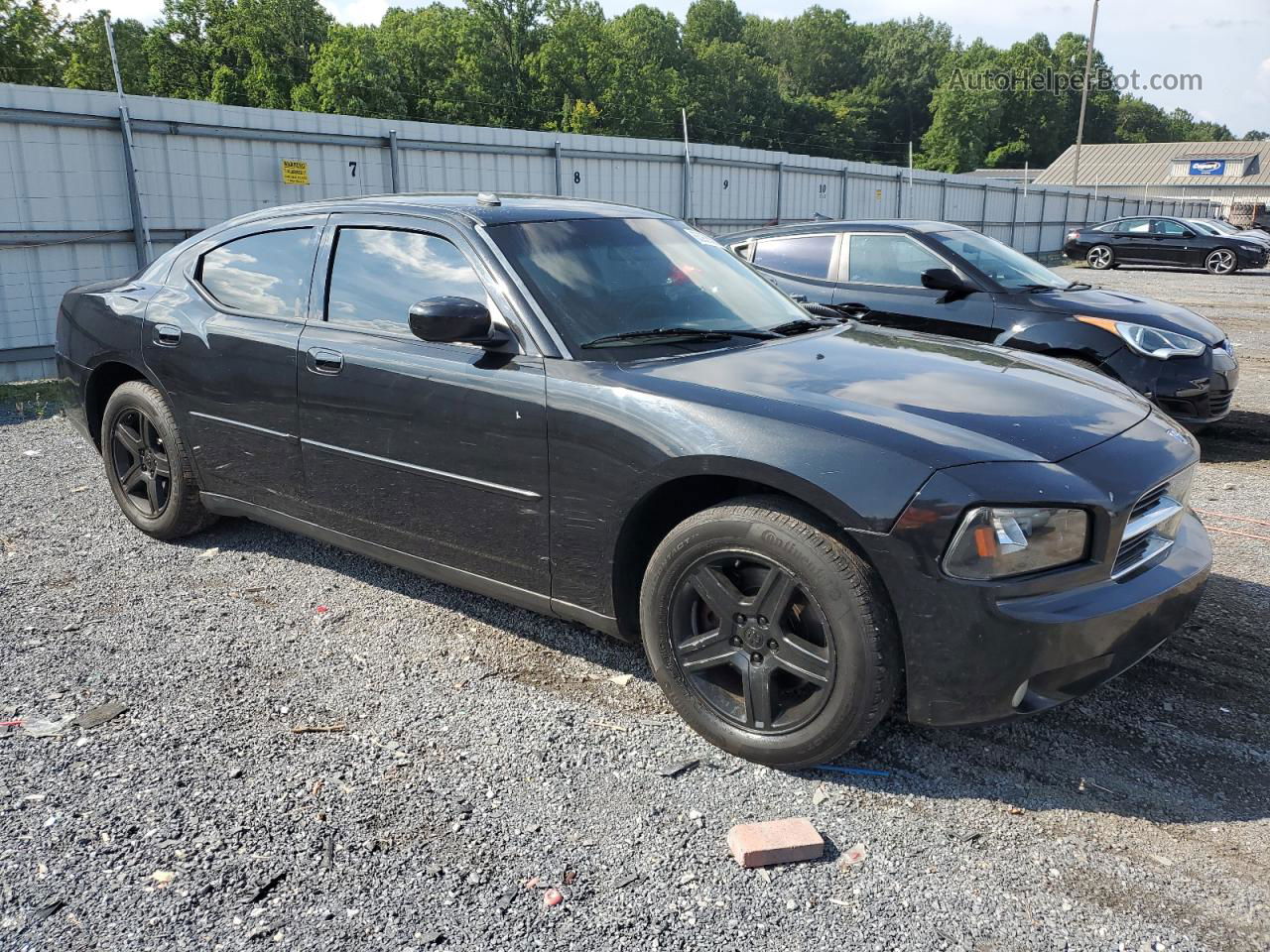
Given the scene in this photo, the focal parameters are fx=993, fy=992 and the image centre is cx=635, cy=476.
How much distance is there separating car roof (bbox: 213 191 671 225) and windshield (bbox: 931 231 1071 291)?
3.89m

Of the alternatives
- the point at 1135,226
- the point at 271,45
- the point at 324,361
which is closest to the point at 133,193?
the point at 324,361

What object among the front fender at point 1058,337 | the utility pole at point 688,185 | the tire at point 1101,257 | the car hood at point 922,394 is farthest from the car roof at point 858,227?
the tire at point 1101,257

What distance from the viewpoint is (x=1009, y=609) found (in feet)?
8.56

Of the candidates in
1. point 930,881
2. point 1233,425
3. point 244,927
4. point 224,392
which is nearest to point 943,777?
point 930,881

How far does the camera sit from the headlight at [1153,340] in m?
6.89

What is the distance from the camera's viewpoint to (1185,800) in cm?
285

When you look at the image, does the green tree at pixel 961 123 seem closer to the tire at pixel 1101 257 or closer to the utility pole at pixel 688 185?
the tire at pixel 1101 257

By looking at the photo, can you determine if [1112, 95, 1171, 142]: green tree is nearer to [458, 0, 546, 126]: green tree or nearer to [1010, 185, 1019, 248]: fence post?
[458, 0, 546, 126]: green tree

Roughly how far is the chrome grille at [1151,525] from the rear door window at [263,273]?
10.5ft

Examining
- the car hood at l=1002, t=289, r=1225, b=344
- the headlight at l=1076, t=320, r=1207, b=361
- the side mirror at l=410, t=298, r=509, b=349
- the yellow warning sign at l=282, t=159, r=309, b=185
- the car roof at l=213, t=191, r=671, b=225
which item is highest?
the yellow warning sign at l=282, t=159, r=309, b=185

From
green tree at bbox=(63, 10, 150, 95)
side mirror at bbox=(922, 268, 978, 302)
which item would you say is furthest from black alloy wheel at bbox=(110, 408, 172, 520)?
green tree at bbox=(63, 10, 150, 95)

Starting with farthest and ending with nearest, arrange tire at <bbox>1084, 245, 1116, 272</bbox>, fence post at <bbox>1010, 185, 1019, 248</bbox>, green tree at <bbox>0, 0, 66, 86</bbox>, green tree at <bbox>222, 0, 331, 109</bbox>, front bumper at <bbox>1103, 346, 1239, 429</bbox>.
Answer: green tree at <bbox>222, 0, 331, 109</bbox> → green tree at <bbox>0, 0, 66, 86</bbox> → fence post at <bbox>1010, 185, 1019, 248</bbox> → tire at <bbox>1084, 245, 1116, 272</bbox> → front bumper at <bbox>1103, 346, 1239, 429</bbox>

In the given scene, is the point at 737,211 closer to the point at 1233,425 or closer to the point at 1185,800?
the point at 1233,425

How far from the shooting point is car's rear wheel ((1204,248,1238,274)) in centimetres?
2677
